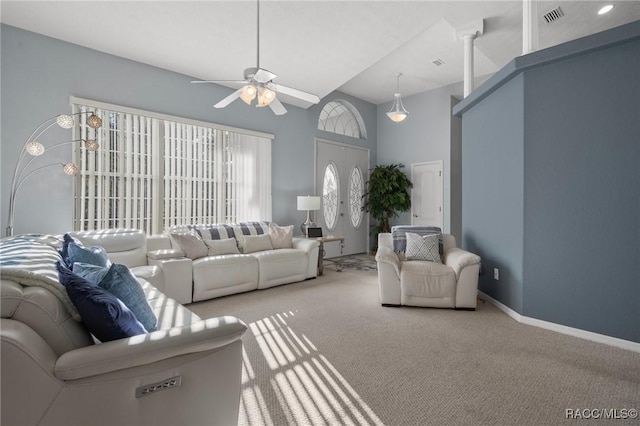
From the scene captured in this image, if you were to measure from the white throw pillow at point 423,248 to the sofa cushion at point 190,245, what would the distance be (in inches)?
102

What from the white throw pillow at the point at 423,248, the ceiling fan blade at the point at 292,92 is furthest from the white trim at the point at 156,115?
the white throw pillow at the point at 423,248

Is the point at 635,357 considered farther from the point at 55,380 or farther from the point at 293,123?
the point at 293,123

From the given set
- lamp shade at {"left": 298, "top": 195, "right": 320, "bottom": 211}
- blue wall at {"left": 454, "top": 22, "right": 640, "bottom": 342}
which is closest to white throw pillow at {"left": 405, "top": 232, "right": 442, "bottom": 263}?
blue wall at {"left": 454, "top": 22, "right": 640, "bottom": 342}

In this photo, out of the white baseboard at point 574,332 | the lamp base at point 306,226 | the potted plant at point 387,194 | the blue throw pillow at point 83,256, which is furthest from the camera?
the potted plant at point 387,194

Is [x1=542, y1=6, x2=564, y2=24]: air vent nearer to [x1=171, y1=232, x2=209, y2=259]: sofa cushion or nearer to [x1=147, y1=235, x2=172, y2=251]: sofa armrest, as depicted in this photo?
[x1=171, y1=232, x2=209, y2=259]: sofa cushion

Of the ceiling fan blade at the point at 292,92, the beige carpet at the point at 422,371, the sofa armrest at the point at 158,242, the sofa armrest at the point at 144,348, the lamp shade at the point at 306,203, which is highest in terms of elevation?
the ceiling fan blade at the point at 292,92

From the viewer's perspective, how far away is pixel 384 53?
4051 mm

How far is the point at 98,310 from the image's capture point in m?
1.23

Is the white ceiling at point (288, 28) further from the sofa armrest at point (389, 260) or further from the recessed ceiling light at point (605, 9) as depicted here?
the sofa armrest at point (389, 260)

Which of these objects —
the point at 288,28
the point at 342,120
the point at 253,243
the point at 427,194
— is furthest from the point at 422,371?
the point at 342,120

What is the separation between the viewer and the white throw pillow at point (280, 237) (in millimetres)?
4766

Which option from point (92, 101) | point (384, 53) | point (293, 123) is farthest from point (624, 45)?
point (92, 101)

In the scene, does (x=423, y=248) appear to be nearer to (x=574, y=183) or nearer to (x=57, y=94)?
(x=574, y=183)

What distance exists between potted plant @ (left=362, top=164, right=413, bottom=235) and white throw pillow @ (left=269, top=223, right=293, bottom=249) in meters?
2.70
